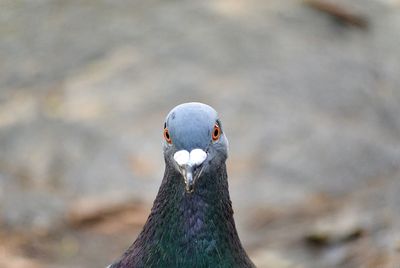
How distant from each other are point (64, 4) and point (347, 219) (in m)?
5.00

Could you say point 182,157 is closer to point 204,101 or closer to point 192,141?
point 192,141

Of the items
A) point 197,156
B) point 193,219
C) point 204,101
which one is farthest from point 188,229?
point 204,101

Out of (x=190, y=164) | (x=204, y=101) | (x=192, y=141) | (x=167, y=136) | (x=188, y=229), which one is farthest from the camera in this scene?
(x=204, y=101)

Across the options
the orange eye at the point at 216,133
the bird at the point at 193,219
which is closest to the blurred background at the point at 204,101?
the bird at the point at 193,219

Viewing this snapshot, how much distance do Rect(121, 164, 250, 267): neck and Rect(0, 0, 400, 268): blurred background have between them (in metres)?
3.79

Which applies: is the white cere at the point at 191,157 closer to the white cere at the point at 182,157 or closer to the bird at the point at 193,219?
the white cere at the point at 182,157

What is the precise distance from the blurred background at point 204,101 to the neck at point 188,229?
379 centimetres

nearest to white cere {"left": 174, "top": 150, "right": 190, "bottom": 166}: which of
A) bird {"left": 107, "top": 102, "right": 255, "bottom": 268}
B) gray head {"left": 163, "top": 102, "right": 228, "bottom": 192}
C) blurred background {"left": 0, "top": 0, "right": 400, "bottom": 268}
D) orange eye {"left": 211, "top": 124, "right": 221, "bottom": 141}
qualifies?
gray head {"left": 163, "top": 102, "right": 228, "bottom": 192}

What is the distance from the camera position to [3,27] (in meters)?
12.6

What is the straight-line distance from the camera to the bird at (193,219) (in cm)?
580

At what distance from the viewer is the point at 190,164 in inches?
217

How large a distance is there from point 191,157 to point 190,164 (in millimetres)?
67

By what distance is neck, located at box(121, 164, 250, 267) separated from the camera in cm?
593

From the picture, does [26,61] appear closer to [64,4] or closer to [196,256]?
[64,4]
